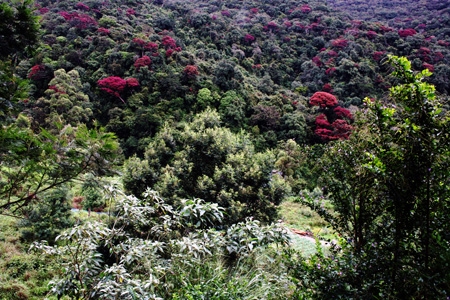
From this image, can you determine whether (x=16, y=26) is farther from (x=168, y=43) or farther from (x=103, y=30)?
(x=103, y=30)

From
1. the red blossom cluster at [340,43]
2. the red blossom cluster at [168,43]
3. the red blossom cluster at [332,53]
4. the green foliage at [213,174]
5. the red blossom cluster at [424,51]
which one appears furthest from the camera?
the red blossom cluster at [340,43]

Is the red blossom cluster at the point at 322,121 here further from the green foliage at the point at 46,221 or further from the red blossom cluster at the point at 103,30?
the red blossom cluster at the point at 103,30

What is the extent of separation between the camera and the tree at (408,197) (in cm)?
139

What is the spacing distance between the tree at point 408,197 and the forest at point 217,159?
0.6 inches

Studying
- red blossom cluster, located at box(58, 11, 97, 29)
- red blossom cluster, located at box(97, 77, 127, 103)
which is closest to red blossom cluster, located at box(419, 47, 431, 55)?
red blossom cluster, located at box(97, 77, 127, 103)

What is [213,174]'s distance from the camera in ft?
20.7

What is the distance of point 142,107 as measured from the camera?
16516 mm

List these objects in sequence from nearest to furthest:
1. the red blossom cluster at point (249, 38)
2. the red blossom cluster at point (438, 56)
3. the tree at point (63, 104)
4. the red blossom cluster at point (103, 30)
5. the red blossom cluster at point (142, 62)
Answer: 1. the tree at point (63, 104)
2. the red blossom cluster at point (142, 62)
3. the red blossom cluster at point (103, 30)
4. the red blossom cluster at point (438, 56)
5. the red blossom cluster at point (249, 38)

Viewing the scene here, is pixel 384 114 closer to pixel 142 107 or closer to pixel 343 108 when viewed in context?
pixel 142 107

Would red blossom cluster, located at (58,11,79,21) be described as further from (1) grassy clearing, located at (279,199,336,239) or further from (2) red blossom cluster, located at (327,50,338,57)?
(2) red blossom cluster, located at (327,50,338,57)

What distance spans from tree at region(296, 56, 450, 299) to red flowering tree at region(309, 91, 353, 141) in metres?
16.0

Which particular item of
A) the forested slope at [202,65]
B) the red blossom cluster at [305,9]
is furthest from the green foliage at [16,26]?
the red blossom cluster at [305,9]

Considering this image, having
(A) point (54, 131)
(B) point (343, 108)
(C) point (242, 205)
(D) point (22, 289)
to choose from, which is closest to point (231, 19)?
(B) point (343, 108)

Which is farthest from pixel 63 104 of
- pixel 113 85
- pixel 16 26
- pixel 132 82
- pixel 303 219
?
pixel 303 219
